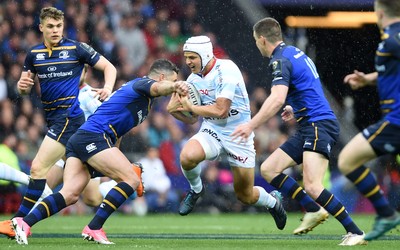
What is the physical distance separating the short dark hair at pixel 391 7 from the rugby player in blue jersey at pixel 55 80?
346cm

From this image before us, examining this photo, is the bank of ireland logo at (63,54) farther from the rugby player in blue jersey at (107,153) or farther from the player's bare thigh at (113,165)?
the player's bare thigh at (113,165)

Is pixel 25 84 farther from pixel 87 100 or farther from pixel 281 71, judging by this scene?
pixel 281 71

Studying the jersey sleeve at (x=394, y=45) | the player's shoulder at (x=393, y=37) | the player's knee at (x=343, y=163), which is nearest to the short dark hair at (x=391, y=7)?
the player's shoulder at (x=393, y=37)

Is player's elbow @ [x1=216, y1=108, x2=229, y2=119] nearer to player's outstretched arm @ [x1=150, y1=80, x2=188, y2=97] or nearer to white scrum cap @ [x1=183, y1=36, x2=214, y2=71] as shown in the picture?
white scrum cap @ [x1=183, y1=36, x2=214, y2=71]

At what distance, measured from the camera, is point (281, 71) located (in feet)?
29.9

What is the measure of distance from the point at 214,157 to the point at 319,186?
1.47 meters

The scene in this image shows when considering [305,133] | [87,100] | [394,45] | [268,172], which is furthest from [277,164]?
[87,100]

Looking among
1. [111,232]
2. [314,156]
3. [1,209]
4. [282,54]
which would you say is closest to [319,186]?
[314,156]

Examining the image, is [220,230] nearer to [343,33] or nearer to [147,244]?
[147,244]

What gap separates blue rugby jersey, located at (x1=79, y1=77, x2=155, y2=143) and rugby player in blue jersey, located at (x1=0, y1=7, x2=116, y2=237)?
2.03 feet

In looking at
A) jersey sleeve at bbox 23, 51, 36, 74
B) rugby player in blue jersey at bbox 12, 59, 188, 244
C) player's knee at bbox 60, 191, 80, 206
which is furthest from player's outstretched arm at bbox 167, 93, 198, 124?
jersey sleeve at bbox 23, 51, 36, 74

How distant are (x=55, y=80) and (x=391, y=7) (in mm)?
4212

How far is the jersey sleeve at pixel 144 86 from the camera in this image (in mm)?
9195

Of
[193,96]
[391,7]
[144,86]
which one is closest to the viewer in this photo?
[391,7]
